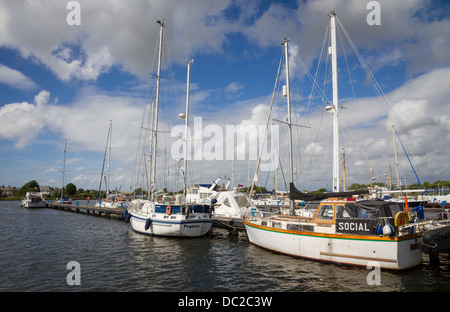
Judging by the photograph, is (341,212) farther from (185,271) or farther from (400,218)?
(185,271)

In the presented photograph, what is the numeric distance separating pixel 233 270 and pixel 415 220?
1030cm

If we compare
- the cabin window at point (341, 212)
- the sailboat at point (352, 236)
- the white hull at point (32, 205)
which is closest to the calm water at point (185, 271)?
the sailboat at point (352, 236)

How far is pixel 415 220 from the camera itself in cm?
1399

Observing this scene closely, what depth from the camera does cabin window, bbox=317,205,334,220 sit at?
14.2m

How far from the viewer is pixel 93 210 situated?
168 feet

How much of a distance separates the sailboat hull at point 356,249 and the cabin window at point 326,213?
117 centimetres

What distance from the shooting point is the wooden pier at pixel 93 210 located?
144 feet

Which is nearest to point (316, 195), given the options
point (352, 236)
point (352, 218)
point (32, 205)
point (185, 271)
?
point (352, 218)

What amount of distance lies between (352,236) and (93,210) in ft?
167

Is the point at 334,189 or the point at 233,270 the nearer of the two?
the point at 233,270
